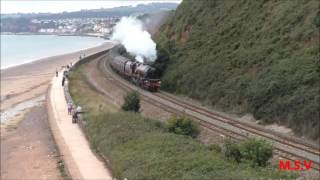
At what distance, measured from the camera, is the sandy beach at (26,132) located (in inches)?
1154

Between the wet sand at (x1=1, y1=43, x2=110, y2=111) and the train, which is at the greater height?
the train

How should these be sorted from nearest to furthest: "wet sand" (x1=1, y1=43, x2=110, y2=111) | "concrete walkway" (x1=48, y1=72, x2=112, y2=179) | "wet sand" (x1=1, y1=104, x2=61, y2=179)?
"concrete walkway" (x1=48, y1=72, x2=112, y2=179)
"wet sand" (x1=1, y1=104, x2=61, y2=179)
"wet sand" (x1=1, y1=43, x2=110, y2=111)

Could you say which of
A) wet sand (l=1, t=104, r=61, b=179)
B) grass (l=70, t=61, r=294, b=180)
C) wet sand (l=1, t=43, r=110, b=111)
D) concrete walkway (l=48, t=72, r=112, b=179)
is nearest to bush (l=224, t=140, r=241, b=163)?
grass (l=70, t=61, r=294, b=180)

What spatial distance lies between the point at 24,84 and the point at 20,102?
17343 millimetres

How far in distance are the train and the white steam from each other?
1.33 m

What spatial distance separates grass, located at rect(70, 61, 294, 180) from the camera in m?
18.0

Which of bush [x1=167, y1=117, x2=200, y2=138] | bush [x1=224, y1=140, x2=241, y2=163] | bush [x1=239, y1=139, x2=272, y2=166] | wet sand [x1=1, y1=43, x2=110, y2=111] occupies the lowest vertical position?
wet sand [x1=1, y1=43, x2=110, y2=111]

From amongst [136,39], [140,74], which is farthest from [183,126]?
[136,39]

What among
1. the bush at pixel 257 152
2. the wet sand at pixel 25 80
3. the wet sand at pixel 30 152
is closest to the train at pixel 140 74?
the wet sand at pixel 30 152

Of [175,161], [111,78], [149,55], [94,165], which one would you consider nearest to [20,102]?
[111,78]

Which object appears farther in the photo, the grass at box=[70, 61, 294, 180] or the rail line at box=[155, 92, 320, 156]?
the rail line at box=[155, 92, 320, 156]

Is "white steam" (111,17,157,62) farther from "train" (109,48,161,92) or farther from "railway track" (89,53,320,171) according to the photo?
"railway track" (89,53,320,171)

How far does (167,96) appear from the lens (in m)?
46.1

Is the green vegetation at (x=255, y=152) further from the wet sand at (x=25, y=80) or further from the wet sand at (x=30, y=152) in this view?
the wet sand at (x=25, y=80)
